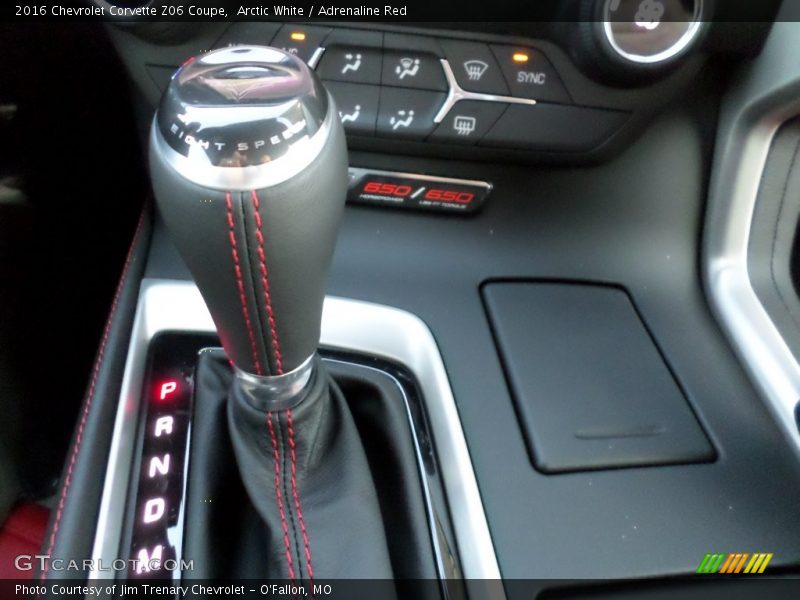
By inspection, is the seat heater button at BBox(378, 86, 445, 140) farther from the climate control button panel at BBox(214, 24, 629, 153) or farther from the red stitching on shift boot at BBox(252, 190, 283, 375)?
the red stitching on shift boot at BBox(252, 190, 283, 375)

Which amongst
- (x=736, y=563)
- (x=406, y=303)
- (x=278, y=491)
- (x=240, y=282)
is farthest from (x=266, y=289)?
(x=736, y=563)

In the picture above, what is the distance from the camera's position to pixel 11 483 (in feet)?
2.56

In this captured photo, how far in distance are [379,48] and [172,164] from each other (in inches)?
14.7

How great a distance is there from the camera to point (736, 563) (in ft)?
1.94

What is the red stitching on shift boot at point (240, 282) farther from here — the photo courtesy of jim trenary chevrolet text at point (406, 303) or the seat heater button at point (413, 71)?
the seat heater button at point (413, 71)

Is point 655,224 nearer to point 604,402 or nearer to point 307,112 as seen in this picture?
point 604,402

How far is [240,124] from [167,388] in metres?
0.32

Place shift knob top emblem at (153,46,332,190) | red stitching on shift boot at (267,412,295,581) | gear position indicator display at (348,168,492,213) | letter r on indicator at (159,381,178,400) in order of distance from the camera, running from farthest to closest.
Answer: gear position indicator display at (348,168,492,213), letter r on indicator at (159,381,178,400), red stitching on shift boot at (267,412,295,581), shift knob top emblem at (153,46,332,190)

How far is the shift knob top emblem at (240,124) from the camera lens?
352 millimetres

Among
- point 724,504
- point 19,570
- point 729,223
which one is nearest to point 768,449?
point 724,504

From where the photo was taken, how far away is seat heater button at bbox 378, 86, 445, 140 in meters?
0.70

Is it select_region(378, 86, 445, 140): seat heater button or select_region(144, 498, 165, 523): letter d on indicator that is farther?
select_region(378, 86, 445, 140): seat heater button

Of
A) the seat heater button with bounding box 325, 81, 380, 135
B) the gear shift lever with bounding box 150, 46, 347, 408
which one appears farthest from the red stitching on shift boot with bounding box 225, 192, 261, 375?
the seat heater button with bounding box 325, 81, 380, 135

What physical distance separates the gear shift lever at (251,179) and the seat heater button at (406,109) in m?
0.29
